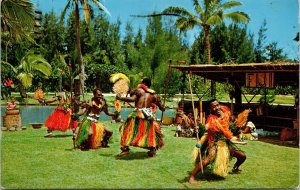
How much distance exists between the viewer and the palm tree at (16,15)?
26.9 ft

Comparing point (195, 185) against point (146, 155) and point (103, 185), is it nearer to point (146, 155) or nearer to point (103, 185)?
point (103, 185)

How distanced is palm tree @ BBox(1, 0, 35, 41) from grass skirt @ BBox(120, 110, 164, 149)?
133 inches

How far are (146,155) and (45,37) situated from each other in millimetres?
27455

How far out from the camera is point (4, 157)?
23.3ft

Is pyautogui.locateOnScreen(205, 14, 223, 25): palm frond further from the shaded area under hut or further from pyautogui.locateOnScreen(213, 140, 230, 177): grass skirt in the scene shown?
pyautogui.locateOnScreen(213, 140, 230, 177): grass skirt

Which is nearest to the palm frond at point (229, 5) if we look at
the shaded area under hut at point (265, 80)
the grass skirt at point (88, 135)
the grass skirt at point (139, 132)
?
the shaded area under hut at point (265, 80)

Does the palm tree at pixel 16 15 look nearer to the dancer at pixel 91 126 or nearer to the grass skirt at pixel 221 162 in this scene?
the dancer at pixel 91 126

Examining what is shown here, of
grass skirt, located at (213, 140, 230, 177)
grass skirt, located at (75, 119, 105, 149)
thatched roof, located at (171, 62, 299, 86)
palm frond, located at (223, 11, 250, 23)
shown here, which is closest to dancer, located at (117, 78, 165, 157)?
grass skirt, located at (75, 119, 105, 149)

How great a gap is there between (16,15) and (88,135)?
304 cm

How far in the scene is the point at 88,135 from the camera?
794 cm

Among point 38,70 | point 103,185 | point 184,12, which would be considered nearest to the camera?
point 103,185

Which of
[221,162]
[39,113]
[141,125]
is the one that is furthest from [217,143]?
[39,113]

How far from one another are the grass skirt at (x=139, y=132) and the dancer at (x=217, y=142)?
5.11 ft

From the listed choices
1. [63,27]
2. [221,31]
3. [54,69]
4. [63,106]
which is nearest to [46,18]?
[63,27]
